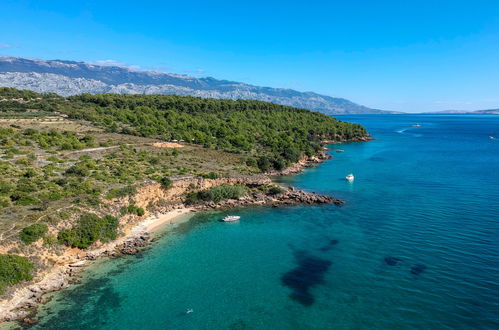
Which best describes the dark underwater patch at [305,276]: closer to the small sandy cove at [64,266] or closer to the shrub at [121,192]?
the small sandy cove at [64,266]

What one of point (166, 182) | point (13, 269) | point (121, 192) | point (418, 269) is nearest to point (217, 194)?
point (166, 182)

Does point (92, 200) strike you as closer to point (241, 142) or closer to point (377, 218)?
point (377, 218)

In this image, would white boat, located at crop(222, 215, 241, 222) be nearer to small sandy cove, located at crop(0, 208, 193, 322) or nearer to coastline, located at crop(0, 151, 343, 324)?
coastline, located at crop(0, 151, 343, 324)

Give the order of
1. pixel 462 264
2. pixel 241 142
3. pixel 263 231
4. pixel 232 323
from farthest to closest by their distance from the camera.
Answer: pixel 241 142 → pixel 263 231 → pixel 462 264 → pixel 232 323

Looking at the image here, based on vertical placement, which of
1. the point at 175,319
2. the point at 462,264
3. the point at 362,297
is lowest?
the point at 175,319

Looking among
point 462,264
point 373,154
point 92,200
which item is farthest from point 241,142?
point 462,264

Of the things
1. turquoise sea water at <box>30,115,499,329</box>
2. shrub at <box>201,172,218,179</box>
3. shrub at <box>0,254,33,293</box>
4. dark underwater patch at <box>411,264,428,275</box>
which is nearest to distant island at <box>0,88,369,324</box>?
shrub at <box>0,254,33,293</box>

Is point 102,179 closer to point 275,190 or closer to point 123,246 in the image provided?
point 123,246
